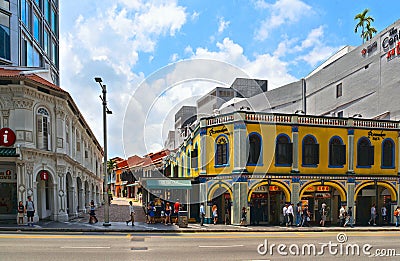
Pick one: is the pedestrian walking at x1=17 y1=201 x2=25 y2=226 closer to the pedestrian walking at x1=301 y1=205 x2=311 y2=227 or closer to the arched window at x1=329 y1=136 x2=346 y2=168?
the pedestrian walking at x1=301 y1=205 x2=311 y2=227

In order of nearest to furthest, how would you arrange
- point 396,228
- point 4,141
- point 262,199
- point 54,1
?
point 4,141
point 396,228
point 262,199
point 54,1

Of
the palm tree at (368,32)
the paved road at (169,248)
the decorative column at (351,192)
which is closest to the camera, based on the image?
the paved road at (169,248)

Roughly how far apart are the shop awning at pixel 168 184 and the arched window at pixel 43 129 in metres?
7.30

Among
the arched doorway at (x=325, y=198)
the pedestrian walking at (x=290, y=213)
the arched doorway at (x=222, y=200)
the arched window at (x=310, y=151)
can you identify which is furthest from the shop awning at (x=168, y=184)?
the arched window at (x=310, y=151)

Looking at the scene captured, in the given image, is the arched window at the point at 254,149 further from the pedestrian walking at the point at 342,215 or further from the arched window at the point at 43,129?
the arched window at the point at 43,129

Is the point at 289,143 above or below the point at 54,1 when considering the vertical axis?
below

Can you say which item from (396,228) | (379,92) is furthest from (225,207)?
(379,92)

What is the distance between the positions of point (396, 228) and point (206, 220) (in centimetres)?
1331

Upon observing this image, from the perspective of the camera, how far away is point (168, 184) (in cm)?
2544

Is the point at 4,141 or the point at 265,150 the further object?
the point at 265,150

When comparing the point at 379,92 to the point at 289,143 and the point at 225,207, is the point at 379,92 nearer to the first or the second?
the point at 289,143

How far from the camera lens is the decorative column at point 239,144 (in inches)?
961

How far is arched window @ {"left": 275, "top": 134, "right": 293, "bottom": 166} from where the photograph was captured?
2556 cm

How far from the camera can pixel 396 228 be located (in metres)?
24.5
